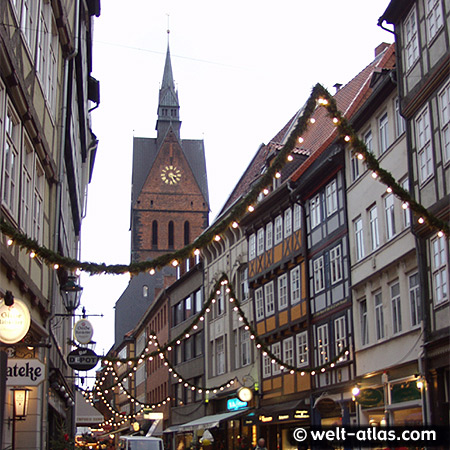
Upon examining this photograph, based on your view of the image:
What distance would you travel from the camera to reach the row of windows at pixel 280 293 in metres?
31.6

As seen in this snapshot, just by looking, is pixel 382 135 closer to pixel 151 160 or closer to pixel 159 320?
pixel 159 320

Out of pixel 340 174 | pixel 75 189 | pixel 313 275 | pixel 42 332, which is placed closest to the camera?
pixel 42 332

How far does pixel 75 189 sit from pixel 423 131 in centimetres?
1560

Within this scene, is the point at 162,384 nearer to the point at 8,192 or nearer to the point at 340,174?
the point at 340,174

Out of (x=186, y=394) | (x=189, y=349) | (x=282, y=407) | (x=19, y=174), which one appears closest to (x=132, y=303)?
(x=186, y=394)

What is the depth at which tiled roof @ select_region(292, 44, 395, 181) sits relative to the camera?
28.3 metres

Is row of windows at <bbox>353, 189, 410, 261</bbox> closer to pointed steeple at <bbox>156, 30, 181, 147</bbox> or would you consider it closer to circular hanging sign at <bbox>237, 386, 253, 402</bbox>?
circular hanging sign at <bbox>237, 386, 253, 402</bbox>

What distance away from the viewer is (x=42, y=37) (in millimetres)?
17594

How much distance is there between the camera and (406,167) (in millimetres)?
22484

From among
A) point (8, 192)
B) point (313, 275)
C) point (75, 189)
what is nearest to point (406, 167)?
point (313, 275)

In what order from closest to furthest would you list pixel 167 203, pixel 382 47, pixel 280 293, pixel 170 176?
pixel 280 293
pixel 382 47
pixel 167 203
pixel 170 176

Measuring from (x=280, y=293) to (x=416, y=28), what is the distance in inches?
561

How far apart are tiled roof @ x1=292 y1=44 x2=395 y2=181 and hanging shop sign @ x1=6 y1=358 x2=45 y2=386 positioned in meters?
15.7

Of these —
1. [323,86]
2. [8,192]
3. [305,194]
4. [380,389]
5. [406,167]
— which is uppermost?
[305,194]
